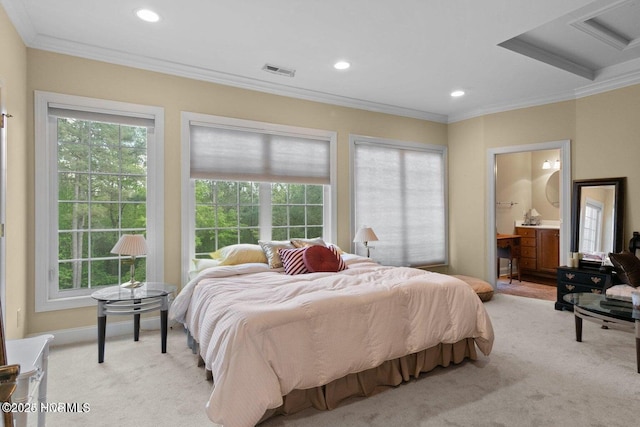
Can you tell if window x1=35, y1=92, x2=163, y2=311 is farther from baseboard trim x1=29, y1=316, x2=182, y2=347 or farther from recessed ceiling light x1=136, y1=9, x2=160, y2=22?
recessed ceiling light x1=136, y1=9, x2=160, y2=22

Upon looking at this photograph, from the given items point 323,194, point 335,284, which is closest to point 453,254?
point 323,194

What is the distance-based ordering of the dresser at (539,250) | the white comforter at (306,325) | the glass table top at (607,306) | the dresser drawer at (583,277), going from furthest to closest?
1. the dresser at (539,250)
2. the dresser drawer at (583,277)
3. the glass table top at (607,306)
4. the white comforter at (306,325)

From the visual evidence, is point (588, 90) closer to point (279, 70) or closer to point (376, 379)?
point (279, 70)

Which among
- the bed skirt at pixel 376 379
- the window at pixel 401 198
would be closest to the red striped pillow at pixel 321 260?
the bed skirt at pixel 376 379

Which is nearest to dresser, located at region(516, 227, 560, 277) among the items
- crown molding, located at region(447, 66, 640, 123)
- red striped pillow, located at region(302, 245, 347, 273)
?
crown molding, located at region(447, 66, 640, 123)

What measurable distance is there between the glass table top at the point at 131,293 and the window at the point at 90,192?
1.69ft

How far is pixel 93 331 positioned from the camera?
10.8 feet

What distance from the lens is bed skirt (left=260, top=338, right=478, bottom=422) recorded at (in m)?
2.13

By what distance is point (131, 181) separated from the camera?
3.54 meters

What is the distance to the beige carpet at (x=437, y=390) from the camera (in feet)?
6.74

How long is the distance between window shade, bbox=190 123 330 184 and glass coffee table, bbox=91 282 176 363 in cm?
136

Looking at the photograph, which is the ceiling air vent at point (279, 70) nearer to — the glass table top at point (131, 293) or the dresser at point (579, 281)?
the glass table top at point (131, 293)

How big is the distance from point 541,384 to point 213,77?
13.5 ft

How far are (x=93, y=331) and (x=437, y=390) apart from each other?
10.2 feet
